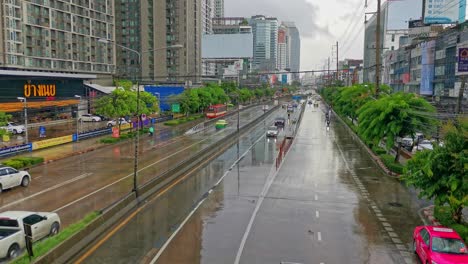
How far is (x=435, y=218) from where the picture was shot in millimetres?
23125

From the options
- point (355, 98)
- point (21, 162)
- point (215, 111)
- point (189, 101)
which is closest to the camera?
point (21, 162)

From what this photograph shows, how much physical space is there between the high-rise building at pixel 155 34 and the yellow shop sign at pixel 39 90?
64931 millimetres

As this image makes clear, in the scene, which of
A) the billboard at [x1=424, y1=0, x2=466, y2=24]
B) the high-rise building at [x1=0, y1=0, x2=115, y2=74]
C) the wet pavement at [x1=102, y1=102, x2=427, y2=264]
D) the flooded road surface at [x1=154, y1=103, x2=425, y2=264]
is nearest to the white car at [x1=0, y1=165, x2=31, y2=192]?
the wet pavement at [x1=102, y1=102, x2=427, y2=264]

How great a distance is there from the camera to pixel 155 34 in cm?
14462

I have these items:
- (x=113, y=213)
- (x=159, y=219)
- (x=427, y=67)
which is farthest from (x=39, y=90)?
(x=427, y=67)

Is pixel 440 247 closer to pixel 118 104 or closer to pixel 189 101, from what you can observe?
pixel 118 104

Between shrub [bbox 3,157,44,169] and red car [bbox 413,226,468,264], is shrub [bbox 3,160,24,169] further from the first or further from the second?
red car [bbox 413,226,468,264]

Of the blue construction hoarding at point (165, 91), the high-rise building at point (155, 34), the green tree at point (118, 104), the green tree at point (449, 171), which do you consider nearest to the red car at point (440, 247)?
the green tree at point (449, 171)

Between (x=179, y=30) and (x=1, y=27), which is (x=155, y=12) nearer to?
(x=179, y=30)

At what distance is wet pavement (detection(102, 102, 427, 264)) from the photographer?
1808 centimetres

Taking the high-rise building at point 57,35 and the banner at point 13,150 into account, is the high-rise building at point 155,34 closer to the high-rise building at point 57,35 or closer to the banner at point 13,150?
the high-rise building at point 57,35

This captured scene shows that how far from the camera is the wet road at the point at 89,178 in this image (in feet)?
83.0

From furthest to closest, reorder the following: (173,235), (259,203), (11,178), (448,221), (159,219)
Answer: (11,178), (259,203), (159,219), (448,221), (173,235)

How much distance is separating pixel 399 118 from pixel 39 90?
182 feet
